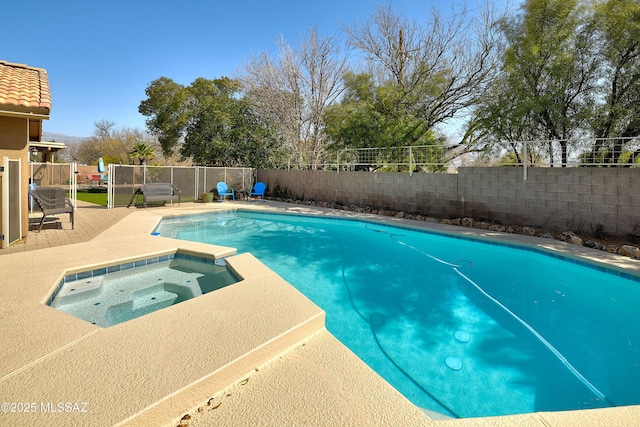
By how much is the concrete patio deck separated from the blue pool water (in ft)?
2.33

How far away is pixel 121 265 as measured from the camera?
460cm

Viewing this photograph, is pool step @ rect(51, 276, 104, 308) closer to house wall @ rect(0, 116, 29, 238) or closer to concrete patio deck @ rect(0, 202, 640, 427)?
concrete patio deck @ rect(0, 202, 640, 427)

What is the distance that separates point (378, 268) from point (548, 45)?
7615mm

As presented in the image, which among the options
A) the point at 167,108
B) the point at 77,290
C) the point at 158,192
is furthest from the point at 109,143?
the point at 77,290

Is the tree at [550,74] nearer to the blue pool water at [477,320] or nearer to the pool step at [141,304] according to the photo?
the blue pool water at [477,320]

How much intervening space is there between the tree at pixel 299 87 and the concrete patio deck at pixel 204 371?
Answer: 1276 centimetres

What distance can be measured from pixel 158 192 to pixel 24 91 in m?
6.53

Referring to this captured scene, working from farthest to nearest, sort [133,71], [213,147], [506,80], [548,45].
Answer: [133,71]
[213,147]
[506,80]
[548,45]

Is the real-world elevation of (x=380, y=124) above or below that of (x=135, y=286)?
above

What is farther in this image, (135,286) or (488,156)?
(488,156)

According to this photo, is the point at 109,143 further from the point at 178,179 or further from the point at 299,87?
the point at 299,87

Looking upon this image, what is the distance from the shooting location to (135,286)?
13.9 ft

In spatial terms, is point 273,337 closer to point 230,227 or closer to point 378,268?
point 378,268

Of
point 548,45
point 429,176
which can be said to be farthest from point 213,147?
point 548,45
